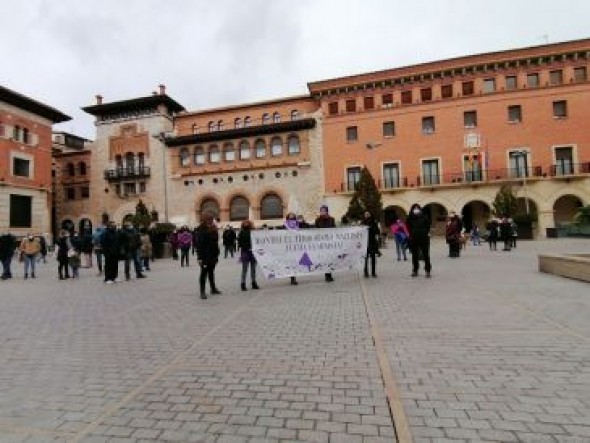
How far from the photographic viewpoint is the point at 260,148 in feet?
153

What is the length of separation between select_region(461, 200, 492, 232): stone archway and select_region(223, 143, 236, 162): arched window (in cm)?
2475

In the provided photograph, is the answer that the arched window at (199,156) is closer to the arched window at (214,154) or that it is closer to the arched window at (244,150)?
the arched window at (214,154)

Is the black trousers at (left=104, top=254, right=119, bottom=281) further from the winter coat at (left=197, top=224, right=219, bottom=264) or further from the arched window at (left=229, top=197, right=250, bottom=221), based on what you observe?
the arched window at (left=229, top=197, right=250, bottom=221)

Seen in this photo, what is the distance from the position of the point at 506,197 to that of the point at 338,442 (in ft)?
118

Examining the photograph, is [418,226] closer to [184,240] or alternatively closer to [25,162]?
[184,240]

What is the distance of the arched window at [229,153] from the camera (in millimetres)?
47250

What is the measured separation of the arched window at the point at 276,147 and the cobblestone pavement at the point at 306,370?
38162 mm

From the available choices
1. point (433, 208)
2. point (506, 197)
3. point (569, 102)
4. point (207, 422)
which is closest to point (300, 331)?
point (207, 422)

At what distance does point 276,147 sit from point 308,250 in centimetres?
3572

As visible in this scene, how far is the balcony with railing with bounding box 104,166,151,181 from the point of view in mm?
49375

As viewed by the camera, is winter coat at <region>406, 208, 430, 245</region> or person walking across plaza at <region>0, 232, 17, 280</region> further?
person walking across plaza at <region>0, 232, 17, 280</region>

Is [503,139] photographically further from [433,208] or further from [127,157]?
[127,157]

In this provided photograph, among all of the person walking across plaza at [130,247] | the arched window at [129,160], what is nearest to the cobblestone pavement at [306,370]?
the person walking across plaza at [130,247]

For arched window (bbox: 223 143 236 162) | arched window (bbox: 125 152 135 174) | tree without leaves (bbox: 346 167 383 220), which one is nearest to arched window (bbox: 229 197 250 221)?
arched window (bbox: 223 143 236 162)
